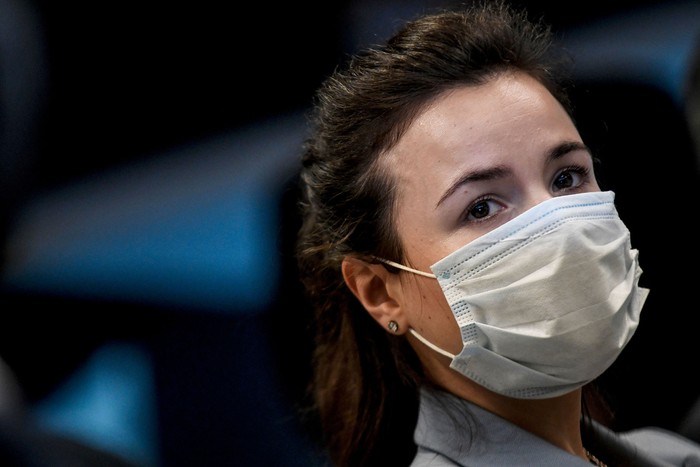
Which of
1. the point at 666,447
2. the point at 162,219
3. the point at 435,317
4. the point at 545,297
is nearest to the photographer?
the point at 545,297

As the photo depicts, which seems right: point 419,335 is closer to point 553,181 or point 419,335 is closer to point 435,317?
point 435,317

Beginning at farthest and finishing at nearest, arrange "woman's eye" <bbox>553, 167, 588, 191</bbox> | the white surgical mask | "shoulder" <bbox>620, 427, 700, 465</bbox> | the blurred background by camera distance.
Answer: the blurred background < "shoulder" <bbox>620, 427, 700, 465</bbox> < "woman's eye" <bbox>553, 167, 588, 191</bbox> < the white surgical mask

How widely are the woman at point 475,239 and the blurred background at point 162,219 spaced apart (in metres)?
0.39

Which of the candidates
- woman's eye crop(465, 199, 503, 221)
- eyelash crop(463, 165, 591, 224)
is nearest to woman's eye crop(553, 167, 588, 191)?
eyelash crop(463, 165, 591, 224)

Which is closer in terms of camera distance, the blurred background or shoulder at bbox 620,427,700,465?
shoulder at bbox 620,427,700,465

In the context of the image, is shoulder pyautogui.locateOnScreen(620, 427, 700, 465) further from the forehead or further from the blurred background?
the forehead

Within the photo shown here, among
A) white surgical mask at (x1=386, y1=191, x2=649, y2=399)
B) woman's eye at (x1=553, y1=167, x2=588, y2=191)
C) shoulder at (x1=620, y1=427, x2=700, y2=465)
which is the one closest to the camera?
white surgical mask at (x1=386, y1=191, x2=649, y2=399)

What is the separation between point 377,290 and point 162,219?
65 cm

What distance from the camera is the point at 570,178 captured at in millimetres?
1549

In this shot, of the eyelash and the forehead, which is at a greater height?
the forehead

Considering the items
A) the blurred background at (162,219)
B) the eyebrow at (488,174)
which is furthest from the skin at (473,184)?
the blurred background at (162,219)

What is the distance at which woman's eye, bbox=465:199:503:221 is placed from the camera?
1493mm

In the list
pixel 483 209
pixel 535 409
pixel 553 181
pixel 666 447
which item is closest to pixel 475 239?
pixel 483 209

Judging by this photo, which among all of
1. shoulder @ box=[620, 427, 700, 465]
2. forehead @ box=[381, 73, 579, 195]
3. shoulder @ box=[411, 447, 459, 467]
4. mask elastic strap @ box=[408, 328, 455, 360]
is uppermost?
forehead @ box=[381, 73, 579, 195]
